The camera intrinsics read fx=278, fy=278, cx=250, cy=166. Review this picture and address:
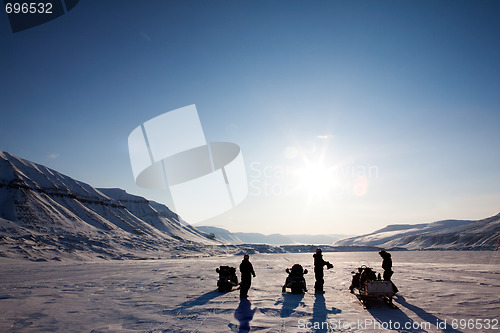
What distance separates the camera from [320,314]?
28.3 feet

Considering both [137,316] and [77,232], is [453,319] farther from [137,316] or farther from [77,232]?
[77,232]

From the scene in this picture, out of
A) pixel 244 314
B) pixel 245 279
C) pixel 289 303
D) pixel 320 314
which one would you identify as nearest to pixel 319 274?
pixel 289 303

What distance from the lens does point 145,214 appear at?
A: 13925cm

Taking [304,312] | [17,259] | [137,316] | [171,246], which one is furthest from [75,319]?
[171,246]

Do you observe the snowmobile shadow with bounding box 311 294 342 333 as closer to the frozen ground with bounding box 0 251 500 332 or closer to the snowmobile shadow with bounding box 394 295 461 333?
the frozen ground with bounding box 0 251 500 332

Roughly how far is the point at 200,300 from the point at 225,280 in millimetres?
2313

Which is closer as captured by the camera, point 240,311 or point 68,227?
point 240,311

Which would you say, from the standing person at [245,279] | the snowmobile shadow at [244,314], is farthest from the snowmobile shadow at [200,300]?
the snowmobile shadow at [244,314]

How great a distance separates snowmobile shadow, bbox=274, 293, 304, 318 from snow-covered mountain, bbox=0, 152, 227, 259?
169 feet

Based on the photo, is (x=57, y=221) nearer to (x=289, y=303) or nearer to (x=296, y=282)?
(x=296, y=282)

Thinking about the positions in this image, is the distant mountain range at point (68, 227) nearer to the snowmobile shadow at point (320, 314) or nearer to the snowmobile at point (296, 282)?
the snowmobile at point (296, 282)

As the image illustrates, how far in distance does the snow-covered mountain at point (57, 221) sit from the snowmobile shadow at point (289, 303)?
51.4 m

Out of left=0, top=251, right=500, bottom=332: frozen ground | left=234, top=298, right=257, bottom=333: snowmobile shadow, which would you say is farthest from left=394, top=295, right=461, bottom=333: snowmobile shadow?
left=234, top=298, right=257, bottom=333: snowmobile shadow

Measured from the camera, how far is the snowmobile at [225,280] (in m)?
13.2
